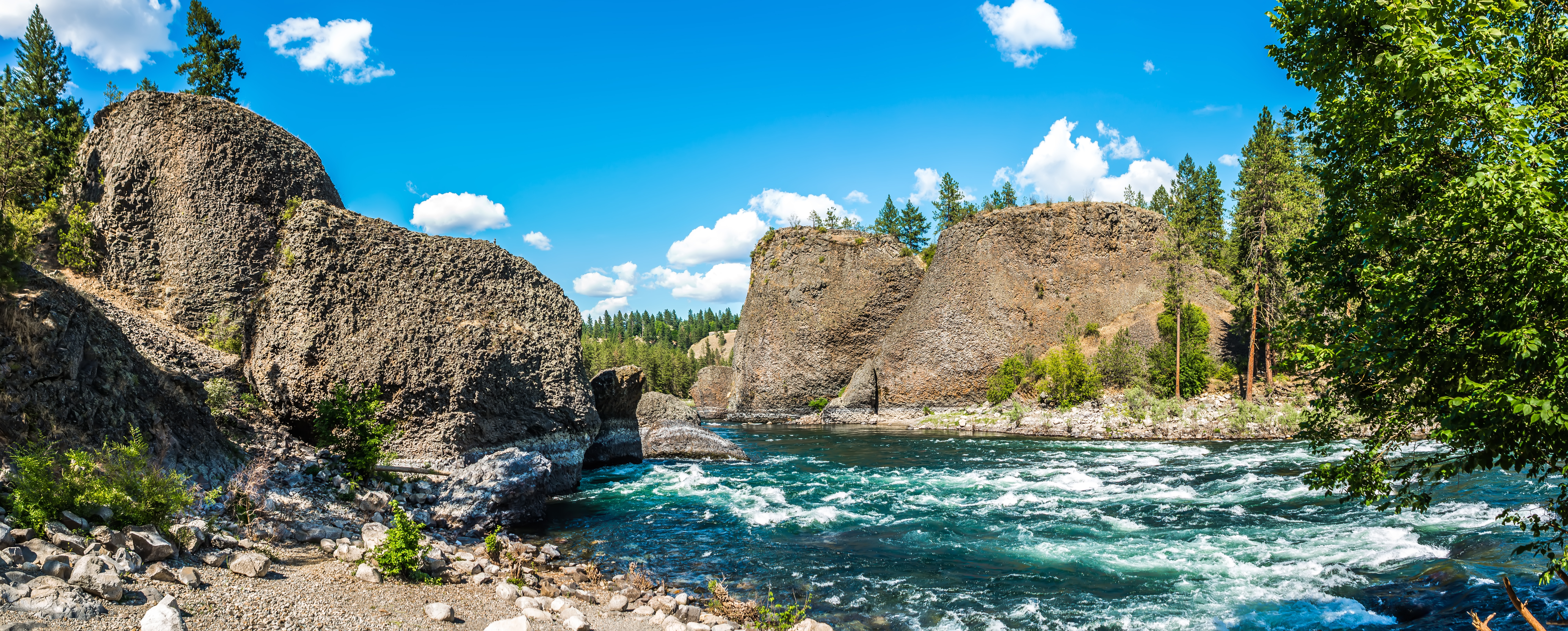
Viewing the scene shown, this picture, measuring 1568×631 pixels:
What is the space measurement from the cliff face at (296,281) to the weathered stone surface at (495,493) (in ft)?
5.07

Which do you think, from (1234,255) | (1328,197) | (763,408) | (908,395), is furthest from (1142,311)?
(1328,197)

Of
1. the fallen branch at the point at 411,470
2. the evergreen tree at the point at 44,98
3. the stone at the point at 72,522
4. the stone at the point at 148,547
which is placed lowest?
the fallen branch at the point at 411,470

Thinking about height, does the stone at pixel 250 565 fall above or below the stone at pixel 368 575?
above

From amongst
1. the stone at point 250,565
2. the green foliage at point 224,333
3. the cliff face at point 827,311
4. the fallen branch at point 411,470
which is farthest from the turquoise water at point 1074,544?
the cliff face at point 827,311

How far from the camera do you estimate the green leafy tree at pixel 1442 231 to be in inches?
221

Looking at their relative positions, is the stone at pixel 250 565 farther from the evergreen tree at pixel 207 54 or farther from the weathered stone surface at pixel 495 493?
the evergreen tree at pixel 207 54

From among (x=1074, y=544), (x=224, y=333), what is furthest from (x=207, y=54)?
(x=1074, y=544)

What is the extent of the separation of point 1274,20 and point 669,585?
38.9 feet

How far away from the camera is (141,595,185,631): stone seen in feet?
19.4

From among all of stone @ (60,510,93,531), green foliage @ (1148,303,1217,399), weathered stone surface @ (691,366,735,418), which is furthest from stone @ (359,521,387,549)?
weathered stone surface @ (691,366,735,418)

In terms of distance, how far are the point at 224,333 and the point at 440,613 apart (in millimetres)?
13080

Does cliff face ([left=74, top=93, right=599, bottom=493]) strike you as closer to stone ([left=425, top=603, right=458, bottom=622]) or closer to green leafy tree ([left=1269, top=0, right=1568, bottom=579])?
stone ([left=425, top=603, right=458, bottom=622])

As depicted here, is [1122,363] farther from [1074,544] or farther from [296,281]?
[296,281]

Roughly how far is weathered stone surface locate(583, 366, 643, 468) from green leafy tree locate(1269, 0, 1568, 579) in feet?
72.3
